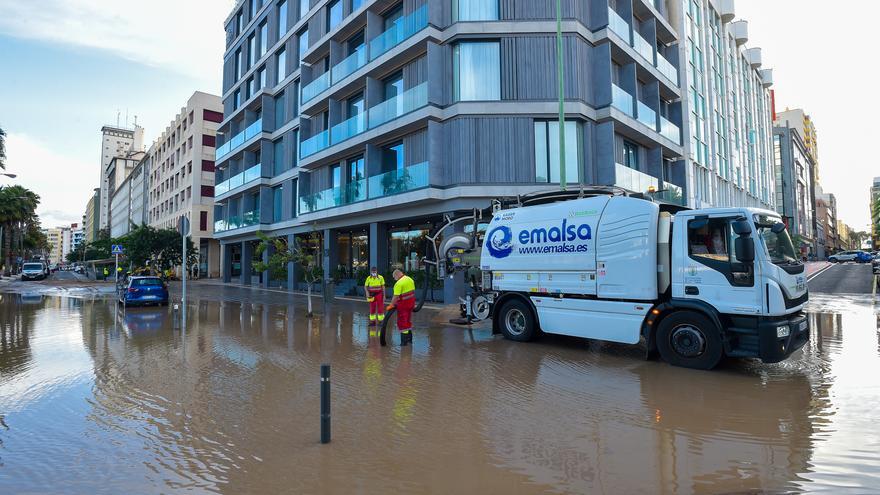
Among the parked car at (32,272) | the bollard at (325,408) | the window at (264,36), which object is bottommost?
the bollard at (325,408)

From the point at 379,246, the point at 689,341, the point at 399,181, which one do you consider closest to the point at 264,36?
the point at 379,246

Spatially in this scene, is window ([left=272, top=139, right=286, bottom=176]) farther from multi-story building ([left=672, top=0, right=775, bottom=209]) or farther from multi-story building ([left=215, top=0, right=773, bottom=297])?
multi-story building ([left=672, top=0, right=775, bottom=209])

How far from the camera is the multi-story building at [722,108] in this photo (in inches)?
1054

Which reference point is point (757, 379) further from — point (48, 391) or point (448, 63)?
point (448, 63)

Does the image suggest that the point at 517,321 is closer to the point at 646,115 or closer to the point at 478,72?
the point at 478,72

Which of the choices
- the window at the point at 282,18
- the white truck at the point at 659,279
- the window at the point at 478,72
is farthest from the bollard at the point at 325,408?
the window at the point at 282,18

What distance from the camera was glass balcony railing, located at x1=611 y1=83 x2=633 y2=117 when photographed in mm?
18172

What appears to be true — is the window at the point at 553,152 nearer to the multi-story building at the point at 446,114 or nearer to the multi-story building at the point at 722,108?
the multi-story building at the point at 446,114

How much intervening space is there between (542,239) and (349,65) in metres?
16.8

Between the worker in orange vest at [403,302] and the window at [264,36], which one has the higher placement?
the window at [264,36]

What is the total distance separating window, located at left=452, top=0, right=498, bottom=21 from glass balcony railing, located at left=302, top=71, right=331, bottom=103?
8459mm

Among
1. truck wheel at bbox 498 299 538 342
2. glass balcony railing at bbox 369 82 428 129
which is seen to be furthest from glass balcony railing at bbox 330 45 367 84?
truck wheel at bbox 498 299 538 342

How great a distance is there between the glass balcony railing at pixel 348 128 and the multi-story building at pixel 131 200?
48.6 metres

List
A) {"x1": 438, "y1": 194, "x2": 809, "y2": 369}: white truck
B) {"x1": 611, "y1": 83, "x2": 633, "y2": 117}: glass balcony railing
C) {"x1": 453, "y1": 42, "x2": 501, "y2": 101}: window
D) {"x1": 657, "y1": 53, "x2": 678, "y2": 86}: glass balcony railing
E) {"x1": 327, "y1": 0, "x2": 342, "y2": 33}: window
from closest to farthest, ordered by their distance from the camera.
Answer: {"x1": 438, "y1": 194, "x2": 809, "y2": 369}: white truck → {"x1": 453, "y1": 42, "x2": 501, "y2": 101}: window → {"x1": 611, "y1": 83, "x2": 633, "y2": 117}: glass balcony railing → {"x1": 657, "y1": 53, "x2": 678, "y2": 86}: glass balcony railing → {"x1": 327, "y1": 0, "x2": 342, "y2": 33}: window
